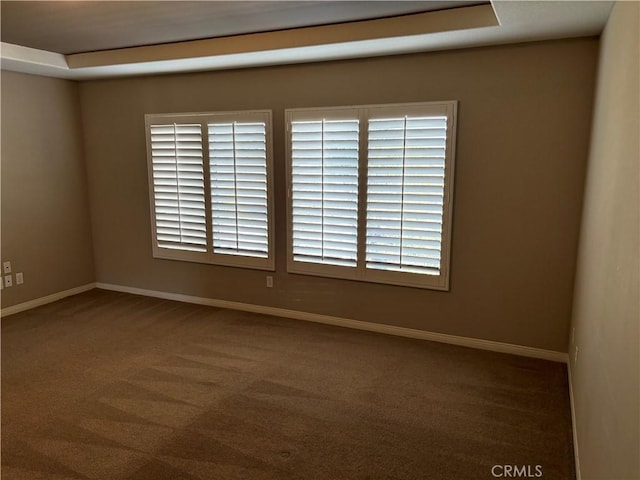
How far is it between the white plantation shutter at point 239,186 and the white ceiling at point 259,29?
1.99 feet

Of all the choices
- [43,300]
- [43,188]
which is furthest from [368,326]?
[43,188]

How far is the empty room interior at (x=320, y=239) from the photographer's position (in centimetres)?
242

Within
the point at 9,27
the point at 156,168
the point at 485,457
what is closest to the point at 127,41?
the point at 9,27

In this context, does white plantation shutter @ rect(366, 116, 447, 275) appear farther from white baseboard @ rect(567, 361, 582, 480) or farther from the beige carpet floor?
white baseboard @ rect(567, 361, 582, 480)

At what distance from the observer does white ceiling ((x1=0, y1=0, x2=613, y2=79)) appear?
9.47 ft

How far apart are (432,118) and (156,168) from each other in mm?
2817

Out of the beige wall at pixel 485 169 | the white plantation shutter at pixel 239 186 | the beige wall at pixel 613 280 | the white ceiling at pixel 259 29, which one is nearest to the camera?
the beige wall at pixel 613 280

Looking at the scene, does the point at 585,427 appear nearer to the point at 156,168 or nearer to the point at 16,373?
the point at 16,373

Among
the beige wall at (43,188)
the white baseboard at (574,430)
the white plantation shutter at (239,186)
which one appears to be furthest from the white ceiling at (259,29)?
the white baseboard at (574,430)

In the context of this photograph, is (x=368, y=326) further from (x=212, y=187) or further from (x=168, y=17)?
(x=168, y=17)

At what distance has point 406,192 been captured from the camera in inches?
148

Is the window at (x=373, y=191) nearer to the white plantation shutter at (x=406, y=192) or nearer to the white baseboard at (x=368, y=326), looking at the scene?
the white plantation shutter at (x=406, y=192)

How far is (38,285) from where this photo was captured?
4891 millimetres

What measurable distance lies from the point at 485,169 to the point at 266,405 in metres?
2.29
